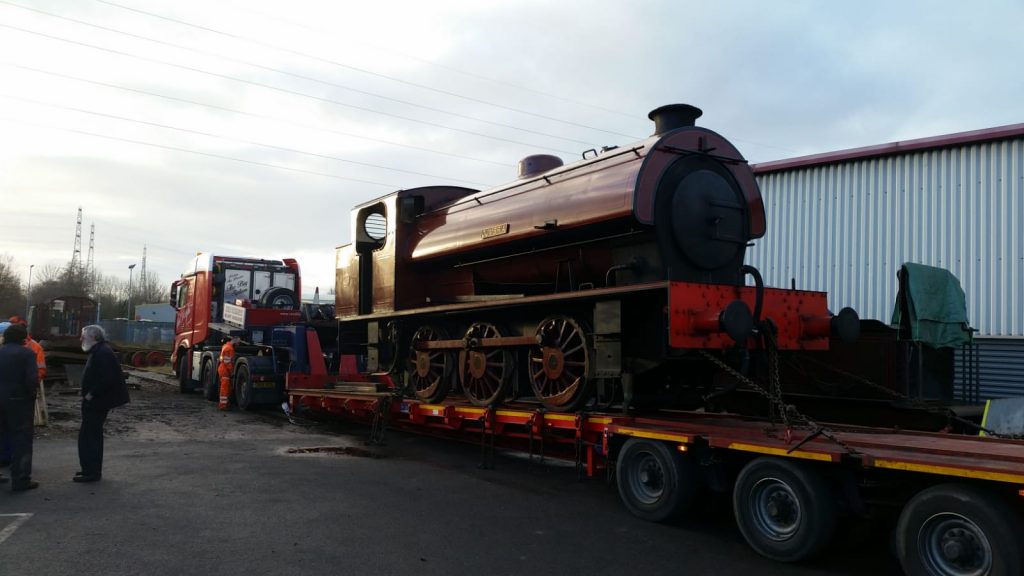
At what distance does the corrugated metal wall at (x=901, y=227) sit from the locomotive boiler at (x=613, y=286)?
6.24 m

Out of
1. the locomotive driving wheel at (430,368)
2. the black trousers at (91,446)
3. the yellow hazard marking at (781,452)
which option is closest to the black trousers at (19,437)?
the black trousers at (91,446)

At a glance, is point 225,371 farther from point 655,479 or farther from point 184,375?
point 655,479

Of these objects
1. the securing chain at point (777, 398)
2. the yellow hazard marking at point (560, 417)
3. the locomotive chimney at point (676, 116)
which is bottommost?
the yellow hazard marking at point (560, 417)

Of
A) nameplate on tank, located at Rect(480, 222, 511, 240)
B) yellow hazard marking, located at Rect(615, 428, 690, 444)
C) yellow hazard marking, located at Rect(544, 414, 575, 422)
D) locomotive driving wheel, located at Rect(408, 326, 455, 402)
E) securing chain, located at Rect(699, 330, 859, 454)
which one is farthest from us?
locomotive driving wheel, located at Rect(408, 326, 455, 402)

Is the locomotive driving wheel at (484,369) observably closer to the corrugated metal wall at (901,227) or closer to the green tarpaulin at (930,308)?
the green tarpaulin at (930,308)

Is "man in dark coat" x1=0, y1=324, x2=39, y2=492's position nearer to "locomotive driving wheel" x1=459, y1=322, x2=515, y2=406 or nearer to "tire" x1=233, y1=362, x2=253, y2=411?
"locomotive driving wheel" x1=459, y1=322, x2=515, y2=406

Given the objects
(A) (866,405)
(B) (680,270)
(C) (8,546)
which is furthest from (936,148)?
(C) (8,546)

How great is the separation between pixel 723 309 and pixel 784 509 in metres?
1.80

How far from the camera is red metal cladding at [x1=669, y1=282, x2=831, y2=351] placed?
586 centimetres

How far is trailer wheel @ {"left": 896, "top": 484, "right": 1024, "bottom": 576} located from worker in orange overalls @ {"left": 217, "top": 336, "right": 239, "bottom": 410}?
12634mm

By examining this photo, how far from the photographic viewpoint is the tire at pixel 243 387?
45.0 feet

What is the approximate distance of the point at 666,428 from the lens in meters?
5.79

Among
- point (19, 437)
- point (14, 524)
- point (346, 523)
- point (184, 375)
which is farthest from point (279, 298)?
point (346, 523)

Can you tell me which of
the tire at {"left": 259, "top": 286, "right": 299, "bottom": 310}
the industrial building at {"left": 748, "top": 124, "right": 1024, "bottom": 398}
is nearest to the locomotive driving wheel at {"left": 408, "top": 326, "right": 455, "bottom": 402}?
the industrial building at {"left": 748, "top": 124, "right": 1024, "bottom": 398}
